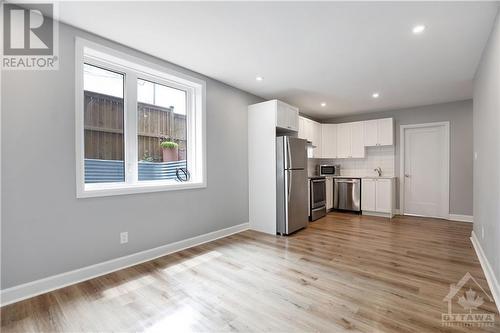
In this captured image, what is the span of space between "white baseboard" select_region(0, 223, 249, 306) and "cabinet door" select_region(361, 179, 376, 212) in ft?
13.2

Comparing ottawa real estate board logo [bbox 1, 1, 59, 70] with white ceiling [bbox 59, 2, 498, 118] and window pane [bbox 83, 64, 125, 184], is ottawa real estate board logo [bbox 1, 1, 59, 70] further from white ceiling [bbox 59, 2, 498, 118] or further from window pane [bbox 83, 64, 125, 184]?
window pane [bbox 83, 64, 125, 184]

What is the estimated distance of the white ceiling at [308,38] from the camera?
207cm

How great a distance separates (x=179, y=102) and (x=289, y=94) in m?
2.11

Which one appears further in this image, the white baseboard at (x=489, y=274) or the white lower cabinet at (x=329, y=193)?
the white lower cabinet at (x=329, y=193)

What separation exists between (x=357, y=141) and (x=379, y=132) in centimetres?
53

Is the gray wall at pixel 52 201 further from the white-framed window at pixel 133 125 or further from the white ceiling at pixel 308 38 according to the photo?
the white ceiling at pixel 308 38

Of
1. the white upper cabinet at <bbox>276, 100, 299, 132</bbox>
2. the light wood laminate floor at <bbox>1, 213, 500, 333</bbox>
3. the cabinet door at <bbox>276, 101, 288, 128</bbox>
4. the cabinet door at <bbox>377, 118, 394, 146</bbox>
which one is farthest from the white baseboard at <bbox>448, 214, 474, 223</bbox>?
the cabinet door at <bbox>276, 101, 288, 128</bbox>

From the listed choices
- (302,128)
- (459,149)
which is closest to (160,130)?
(302,128)

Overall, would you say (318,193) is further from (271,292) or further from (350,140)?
(271,292)

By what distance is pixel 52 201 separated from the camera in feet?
7.30

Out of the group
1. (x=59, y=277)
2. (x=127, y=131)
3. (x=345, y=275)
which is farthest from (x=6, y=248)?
(x=345, y=275)

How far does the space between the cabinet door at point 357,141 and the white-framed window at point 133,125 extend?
4143 mm

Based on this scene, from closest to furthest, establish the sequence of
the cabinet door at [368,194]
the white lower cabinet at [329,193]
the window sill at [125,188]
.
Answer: the window sill at [125,188], the cabinet door at [368,194], the white lower cabinet at [329,193]

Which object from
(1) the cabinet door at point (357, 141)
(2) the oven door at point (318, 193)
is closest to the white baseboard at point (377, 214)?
(2) the oven door at point (318, 193)
